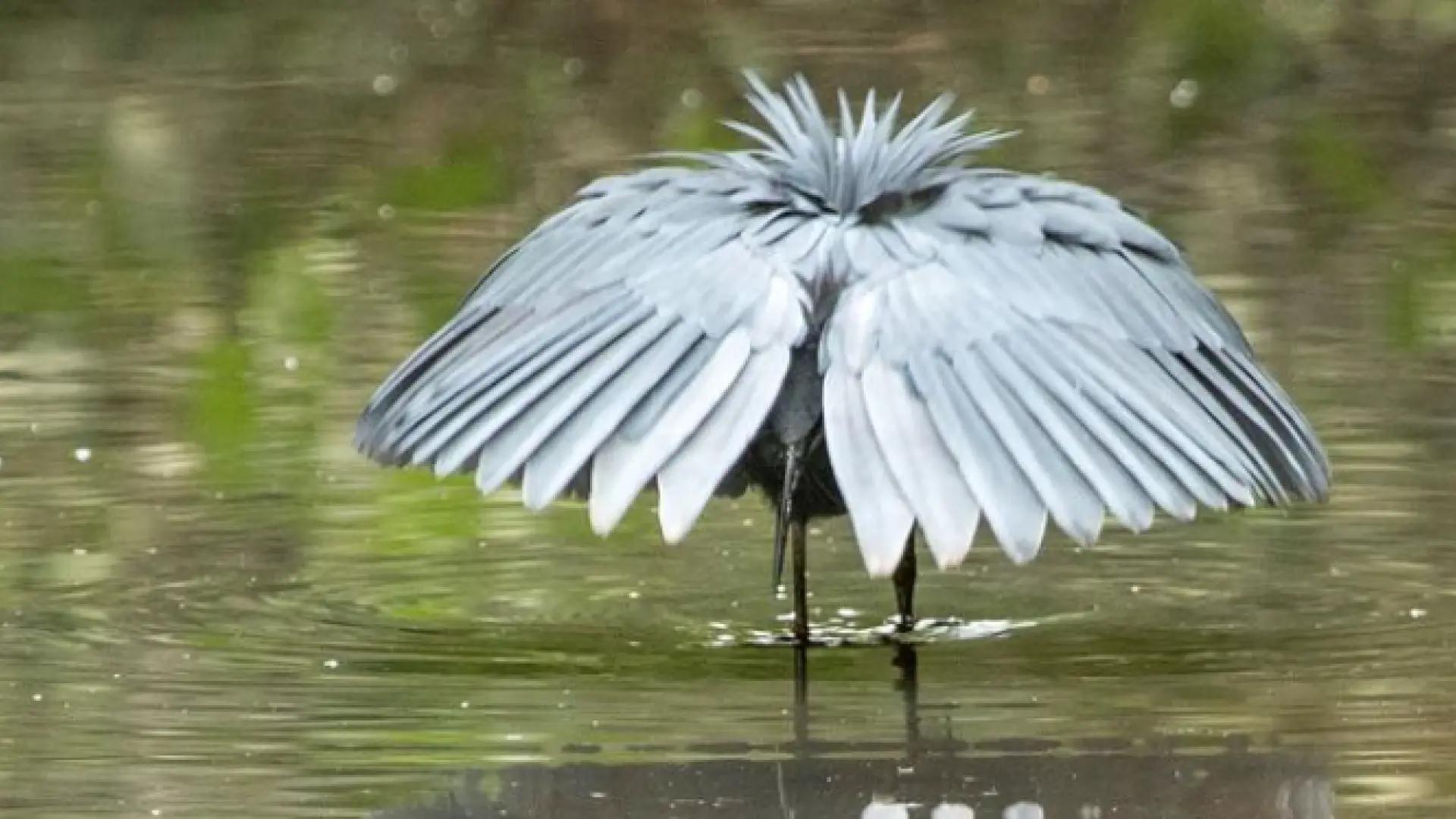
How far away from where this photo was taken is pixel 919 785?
4211mm

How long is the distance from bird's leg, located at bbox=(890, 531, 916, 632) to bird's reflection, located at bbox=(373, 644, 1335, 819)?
0.72 metres

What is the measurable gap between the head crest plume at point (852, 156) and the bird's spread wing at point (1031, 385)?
7 centimetres

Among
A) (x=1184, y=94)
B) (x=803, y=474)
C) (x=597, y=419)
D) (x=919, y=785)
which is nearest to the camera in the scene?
(x=919, y=785)

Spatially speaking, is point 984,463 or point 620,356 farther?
point 620,356

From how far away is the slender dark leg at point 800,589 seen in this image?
510 cm

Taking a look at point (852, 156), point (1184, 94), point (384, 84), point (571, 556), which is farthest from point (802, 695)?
point (384, 84)

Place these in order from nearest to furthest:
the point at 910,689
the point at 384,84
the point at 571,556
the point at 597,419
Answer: the point at 597,419
the point at 910,689
the point at 571,556
the point at 384,84

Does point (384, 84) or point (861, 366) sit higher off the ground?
point (384, 84)

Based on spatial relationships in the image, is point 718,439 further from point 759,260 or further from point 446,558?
point 446,558

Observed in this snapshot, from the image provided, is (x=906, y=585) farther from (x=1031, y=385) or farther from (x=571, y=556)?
(x=571, y=556)

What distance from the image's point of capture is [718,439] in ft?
14.8

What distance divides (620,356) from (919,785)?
841 mm

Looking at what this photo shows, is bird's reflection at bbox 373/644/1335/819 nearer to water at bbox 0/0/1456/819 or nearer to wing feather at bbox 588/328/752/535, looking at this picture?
water at bbox 0/0/1456/819

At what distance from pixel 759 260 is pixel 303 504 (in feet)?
5.01
